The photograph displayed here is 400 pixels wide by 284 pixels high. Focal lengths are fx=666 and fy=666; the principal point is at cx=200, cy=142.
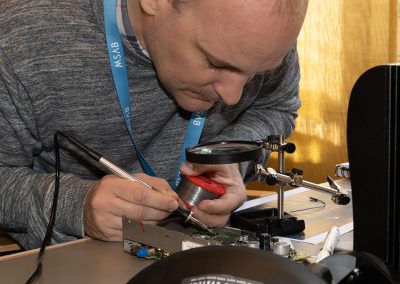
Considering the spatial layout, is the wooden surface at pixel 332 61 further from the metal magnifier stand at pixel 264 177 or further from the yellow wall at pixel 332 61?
the metal magnifier stand at pixel 264 177

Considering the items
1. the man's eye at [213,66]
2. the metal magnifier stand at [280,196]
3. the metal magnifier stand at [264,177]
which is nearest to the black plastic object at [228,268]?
the metal magnifier stand at [264,177]

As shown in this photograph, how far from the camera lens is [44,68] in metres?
1.32

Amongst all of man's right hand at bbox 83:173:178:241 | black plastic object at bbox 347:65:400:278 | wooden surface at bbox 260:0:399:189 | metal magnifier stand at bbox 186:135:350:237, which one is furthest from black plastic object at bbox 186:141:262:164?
wooden surface at bbox 260:0:399:189

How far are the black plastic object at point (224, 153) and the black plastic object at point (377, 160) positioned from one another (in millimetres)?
228

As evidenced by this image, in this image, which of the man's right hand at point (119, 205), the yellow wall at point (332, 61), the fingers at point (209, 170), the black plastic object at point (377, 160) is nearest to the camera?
the black plastic object at point (377, 160)

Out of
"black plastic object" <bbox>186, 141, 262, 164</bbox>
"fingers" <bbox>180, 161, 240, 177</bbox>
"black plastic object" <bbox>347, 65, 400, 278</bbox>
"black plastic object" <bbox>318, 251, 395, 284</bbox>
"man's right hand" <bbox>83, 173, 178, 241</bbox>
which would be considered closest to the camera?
"black plastic object" <bbox>318, 251, 395, 284</bbox>

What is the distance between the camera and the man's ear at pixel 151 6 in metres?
1.21

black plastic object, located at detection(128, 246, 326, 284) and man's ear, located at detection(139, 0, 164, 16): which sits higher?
man's ear, located at detection(139, 0, 164, 16)

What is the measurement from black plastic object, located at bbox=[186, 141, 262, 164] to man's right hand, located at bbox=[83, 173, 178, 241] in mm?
106

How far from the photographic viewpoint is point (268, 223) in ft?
3.67

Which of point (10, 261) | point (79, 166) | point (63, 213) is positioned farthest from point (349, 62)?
point (10, 261)

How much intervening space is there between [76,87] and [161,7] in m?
0.27

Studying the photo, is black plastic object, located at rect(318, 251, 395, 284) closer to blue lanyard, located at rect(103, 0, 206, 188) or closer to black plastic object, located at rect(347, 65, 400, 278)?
black plastic object, located at rect(347, 65, 400, 278)

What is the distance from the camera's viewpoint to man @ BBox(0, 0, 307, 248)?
3.62ft
